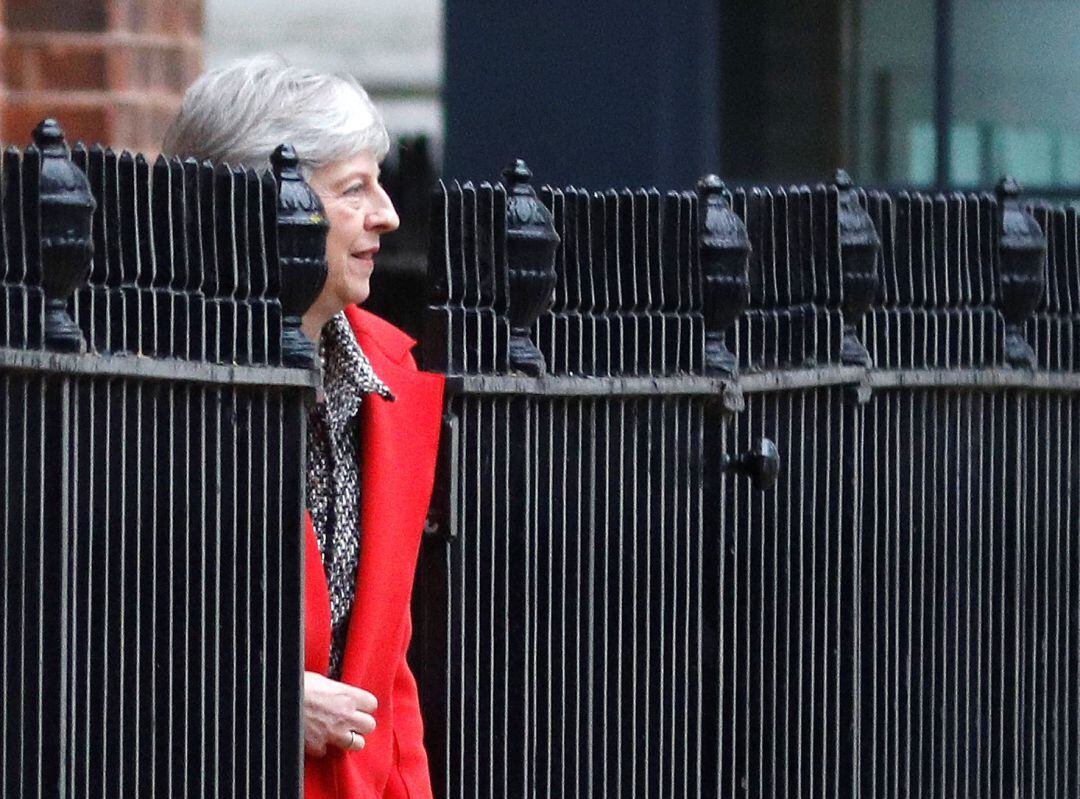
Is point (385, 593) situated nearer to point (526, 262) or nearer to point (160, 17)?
point (526, 262)

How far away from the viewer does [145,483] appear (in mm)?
3094

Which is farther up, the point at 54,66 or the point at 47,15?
the point at 47,15

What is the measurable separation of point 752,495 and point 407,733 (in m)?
0.85

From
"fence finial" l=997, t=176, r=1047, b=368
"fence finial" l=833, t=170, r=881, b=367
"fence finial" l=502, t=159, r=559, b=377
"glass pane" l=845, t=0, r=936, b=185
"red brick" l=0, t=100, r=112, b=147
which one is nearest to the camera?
"fence finial" l=502, t=159, r=559, b=377

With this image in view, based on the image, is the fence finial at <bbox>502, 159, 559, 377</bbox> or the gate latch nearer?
the fence finial at <bbox>502, 159, 559, 377</bbox>

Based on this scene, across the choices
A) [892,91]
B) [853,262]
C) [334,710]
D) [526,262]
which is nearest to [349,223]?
[526,262]

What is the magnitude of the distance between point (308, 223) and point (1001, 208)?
5.65 feet

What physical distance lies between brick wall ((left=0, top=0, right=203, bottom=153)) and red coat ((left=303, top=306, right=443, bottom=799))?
2.15 metres

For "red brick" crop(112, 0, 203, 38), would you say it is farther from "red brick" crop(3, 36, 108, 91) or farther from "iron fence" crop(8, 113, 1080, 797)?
"iron fence" crop(8, 113, 1080, 797)

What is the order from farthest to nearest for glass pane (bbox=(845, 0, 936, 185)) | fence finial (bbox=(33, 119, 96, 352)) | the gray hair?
glass pane (bbox=(845, 0, 936, 185))
the gray hair
fence finial (bbox=(33, 119, 96, 352))

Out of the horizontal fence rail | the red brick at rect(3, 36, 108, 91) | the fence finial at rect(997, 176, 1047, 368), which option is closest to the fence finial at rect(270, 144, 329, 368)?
the horizontal fence rail

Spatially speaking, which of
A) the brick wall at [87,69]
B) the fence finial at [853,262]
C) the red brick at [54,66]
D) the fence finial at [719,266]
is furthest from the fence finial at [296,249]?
the red brick at [54,66]

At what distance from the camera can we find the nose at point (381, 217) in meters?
3.43

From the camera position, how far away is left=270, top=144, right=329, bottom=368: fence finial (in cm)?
325
